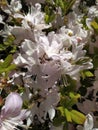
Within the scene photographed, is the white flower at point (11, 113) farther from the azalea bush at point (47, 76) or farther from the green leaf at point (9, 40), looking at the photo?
the green leaf at point (9, 40)

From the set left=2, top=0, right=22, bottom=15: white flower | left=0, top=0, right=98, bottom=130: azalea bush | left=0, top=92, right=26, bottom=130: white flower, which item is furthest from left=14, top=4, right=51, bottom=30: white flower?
left=0, top=92, right=26, bottom=130: white flower

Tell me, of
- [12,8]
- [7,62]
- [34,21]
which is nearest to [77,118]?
[7,62]

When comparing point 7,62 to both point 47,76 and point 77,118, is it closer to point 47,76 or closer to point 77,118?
point 47,76

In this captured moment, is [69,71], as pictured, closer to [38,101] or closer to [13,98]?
[38,101]

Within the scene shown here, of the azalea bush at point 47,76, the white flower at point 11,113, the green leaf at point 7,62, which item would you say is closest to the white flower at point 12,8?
the azalea bush at point 47,76

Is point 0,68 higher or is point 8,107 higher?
point 0,68

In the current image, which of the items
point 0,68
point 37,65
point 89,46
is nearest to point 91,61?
point 89,46

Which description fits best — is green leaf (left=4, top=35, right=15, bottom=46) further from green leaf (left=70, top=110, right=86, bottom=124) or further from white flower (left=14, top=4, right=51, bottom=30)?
green leaf (left=70, top=110, right=86, bottom=124)

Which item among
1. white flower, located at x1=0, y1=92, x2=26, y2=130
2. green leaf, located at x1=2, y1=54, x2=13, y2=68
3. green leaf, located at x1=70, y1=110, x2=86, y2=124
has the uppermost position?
green leaf, located at x1=2, y1=54, x2=13, y2=68
